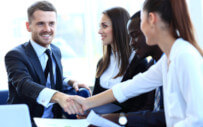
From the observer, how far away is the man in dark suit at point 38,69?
1869 millimetres

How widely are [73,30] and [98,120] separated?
98.2 inches

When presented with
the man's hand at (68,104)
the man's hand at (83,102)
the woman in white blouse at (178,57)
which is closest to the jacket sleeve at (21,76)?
the man's hand at (68,104)

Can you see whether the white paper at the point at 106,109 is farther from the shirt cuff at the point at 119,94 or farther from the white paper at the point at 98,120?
the white paper at the point at 98,120

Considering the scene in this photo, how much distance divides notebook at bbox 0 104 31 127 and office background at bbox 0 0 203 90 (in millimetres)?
2518

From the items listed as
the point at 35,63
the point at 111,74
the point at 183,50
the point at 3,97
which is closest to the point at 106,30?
the point at 111,74

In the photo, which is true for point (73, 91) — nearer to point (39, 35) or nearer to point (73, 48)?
point (39, 35)

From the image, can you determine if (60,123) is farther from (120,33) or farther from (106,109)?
(120,33)

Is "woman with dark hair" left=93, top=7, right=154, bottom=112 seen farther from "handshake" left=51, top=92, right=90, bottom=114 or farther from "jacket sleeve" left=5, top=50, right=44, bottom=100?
"jacket sleeve" left=5, top=50, right=44, bottom=100

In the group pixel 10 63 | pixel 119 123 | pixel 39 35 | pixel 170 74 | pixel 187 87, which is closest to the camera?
pixel 187 87

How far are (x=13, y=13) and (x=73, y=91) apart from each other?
1.72 metres

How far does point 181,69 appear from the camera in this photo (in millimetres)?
1097

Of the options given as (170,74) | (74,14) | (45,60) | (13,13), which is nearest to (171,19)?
(170,74)

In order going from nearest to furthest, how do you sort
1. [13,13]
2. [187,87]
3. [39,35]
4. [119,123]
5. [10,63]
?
[187,87] < [119,123] < [10,63] < [39,35] < [13,13]

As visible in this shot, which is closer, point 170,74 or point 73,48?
point 170,74
